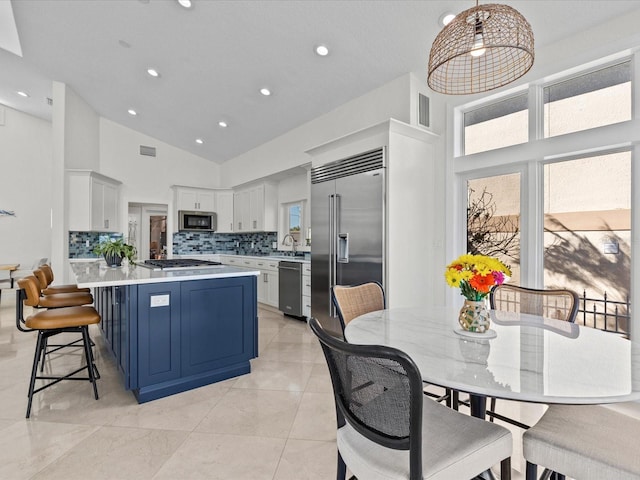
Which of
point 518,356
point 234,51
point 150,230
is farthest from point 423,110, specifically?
point 150,230

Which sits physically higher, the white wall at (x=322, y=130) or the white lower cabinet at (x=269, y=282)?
the white wall at (x=322, y=130)

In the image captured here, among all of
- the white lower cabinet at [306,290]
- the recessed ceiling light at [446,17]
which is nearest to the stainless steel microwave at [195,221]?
the white lower cabinet at [306,290]

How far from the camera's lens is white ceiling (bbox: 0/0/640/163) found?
292 cm

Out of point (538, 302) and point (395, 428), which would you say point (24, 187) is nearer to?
point (395, 428)

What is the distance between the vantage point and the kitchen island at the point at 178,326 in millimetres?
2498

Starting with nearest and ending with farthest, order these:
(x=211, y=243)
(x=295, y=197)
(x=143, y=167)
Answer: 1. (x=295, y=197)
2. (x=143, y=167)
3. (x=211, y=243)

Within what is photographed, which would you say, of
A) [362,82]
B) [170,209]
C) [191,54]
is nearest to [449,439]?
[362,82]

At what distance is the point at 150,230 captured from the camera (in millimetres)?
7500

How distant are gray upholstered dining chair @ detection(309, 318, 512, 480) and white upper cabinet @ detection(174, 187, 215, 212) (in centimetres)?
674

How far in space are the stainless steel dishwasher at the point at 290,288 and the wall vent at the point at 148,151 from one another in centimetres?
411

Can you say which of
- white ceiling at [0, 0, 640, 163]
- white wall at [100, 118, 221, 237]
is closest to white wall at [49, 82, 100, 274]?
white ceiling at [0, 0, 640, 163]

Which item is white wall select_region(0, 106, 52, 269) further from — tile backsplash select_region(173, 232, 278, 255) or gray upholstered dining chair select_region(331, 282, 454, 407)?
gray upholstered dining chair select_region(331, 282, 454, 407)

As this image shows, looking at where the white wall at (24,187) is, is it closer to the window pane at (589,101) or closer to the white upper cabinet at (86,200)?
the white upper cabinet at (86,200)

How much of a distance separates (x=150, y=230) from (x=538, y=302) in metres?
7.38
